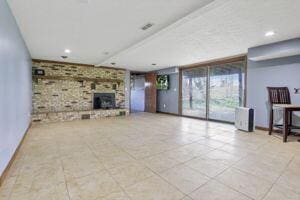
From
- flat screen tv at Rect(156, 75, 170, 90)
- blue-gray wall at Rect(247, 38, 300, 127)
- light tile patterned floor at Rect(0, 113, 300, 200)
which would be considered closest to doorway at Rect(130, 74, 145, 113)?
flat screen tv at Rect(156, 75, 170, 90)

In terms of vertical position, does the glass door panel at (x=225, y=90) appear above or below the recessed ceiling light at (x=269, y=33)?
below

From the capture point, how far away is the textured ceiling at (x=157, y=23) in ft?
8.05

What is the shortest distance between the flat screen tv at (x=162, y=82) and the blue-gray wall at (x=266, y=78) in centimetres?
404

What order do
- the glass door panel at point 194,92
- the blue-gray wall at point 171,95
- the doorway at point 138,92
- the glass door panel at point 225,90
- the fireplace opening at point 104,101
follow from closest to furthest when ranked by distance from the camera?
the glass door panel at point 225,90 → the glass door panel at point 194,92 → the fireplace opening at point 104,101 → the blue-gray wall at point 171,95 → the doorway at point 138,92

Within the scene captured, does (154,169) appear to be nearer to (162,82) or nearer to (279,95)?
(279,95)

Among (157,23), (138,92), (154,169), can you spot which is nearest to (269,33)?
(157,23)

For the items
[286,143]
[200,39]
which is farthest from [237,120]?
[200,39]

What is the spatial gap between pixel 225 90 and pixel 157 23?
163 inches

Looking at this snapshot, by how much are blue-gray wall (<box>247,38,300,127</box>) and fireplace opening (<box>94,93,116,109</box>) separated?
567cm

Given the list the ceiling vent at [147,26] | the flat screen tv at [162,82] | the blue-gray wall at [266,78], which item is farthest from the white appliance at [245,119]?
the flat screen tv at [162,82]

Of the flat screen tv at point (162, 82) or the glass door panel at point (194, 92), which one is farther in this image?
the flat screen tv at point (162, 82)

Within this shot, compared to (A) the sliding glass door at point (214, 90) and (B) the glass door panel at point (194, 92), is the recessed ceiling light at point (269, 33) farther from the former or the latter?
(B) the glass door panel at point (194, 92)

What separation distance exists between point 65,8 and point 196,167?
3.12 metres

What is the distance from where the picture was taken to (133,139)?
12.6ft
